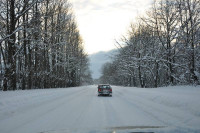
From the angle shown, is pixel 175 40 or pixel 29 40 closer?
pixel 29 40

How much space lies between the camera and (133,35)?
32219 millimetres

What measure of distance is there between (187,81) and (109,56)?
46.1 ft

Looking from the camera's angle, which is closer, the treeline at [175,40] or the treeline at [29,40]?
the treeline at [29,40]

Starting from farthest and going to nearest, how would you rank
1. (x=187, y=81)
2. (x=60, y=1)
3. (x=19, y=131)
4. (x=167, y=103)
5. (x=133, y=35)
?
1. (x=133, y=35)
2. (x=60, y=1)
3. (x=187, y=81)
4. (x=167, y=103)
5. (x=19, y=131)

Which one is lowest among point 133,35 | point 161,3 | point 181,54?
point 181,54

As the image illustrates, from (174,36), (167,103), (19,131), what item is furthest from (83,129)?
(174,36)

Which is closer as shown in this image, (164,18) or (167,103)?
(167,103)

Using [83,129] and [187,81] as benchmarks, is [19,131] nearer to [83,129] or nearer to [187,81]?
[83,129]

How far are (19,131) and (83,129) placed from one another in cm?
182

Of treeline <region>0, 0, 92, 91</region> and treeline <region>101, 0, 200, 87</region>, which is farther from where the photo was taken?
treeline <region>101, 0, 200, 87</region>

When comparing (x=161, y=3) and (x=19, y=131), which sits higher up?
(x=161, y=3)

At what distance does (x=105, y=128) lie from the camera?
202 inches

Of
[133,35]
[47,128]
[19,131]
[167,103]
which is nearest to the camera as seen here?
[19,131]

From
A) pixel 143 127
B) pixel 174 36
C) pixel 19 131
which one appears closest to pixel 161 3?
pixel 174 36
